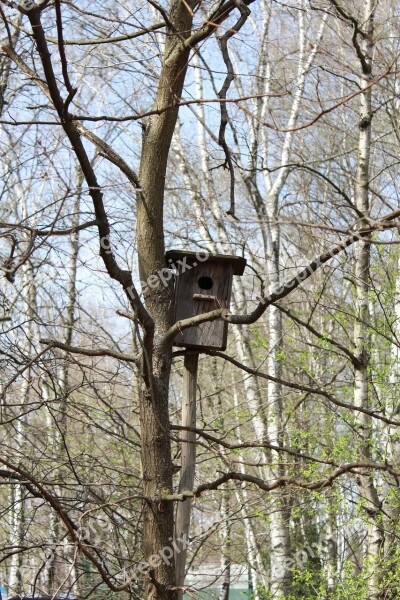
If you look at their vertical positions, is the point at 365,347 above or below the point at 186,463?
above

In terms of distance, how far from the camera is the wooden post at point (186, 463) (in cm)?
381

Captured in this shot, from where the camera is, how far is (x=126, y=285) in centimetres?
337

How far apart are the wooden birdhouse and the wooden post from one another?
12 cm

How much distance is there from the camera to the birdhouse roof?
13.7 feet

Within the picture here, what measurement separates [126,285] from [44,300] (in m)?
8.21


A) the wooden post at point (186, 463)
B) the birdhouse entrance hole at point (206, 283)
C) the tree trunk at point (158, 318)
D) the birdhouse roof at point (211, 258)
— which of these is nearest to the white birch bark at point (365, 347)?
the birdhouse roof at point (211, 258)

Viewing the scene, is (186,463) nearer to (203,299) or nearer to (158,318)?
(158,318)

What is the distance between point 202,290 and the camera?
4320 mm

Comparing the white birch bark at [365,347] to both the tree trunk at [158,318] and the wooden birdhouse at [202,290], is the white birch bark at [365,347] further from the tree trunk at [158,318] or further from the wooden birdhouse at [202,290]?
the tree trunk at [158,318]

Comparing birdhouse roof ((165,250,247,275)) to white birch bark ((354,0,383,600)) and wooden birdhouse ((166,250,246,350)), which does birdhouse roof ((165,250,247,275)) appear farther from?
white birch bark ((354,0,383,600))

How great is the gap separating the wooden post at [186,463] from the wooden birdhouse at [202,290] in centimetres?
12

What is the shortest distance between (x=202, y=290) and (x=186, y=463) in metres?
0.86

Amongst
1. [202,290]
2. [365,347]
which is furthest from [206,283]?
[365,347]

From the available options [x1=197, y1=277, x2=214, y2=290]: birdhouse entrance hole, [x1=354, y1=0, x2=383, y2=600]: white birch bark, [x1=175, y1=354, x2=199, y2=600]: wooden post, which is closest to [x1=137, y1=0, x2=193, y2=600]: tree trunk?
[x1=175, y1=354, x2=199, y2=600]: wooden post
